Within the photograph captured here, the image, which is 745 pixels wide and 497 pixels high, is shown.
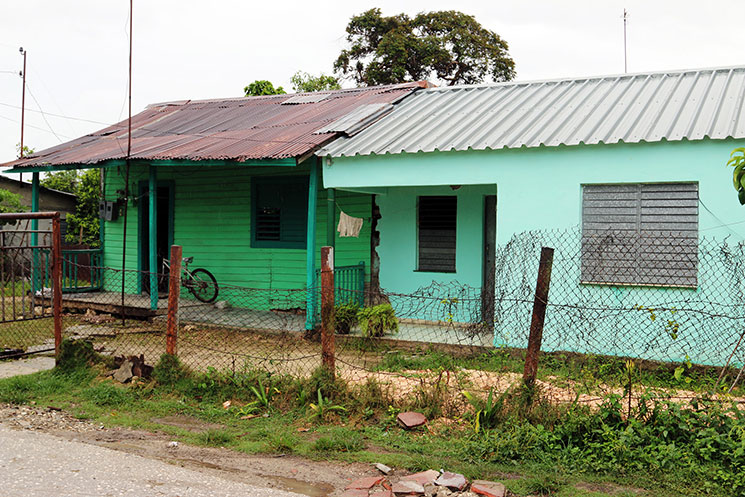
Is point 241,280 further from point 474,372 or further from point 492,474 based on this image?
point 492,474

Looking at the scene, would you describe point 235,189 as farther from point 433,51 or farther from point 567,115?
point 433,51

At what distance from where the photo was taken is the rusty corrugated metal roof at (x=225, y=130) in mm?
10703

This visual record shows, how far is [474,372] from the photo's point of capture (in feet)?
24.3

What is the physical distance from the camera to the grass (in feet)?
15.3

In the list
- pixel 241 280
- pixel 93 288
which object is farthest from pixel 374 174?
pixel 93 288

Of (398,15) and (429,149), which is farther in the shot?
(398,15)

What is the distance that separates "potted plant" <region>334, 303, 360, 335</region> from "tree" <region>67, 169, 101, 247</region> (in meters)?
13.6

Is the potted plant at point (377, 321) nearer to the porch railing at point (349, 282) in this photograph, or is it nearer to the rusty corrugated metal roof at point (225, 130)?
the porch railing at point (349, 282)

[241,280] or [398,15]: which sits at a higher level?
[398,15]

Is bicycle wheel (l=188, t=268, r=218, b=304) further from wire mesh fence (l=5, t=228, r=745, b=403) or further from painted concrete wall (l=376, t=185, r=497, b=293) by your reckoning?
painted concrete wall (l=376, t=185, r=497, b=293)

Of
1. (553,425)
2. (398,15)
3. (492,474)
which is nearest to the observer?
(492,474)

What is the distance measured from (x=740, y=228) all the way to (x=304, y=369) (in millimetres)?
5297

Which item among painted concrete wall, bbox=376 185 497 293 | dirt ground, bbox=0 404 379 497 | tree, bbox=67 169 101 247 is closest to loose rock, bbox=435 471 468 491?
dirt ground, bbox=0 404 379 497

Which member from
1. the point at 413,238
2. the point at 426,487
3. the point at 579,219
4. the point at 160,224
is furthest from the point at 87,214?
the point at 426,487
